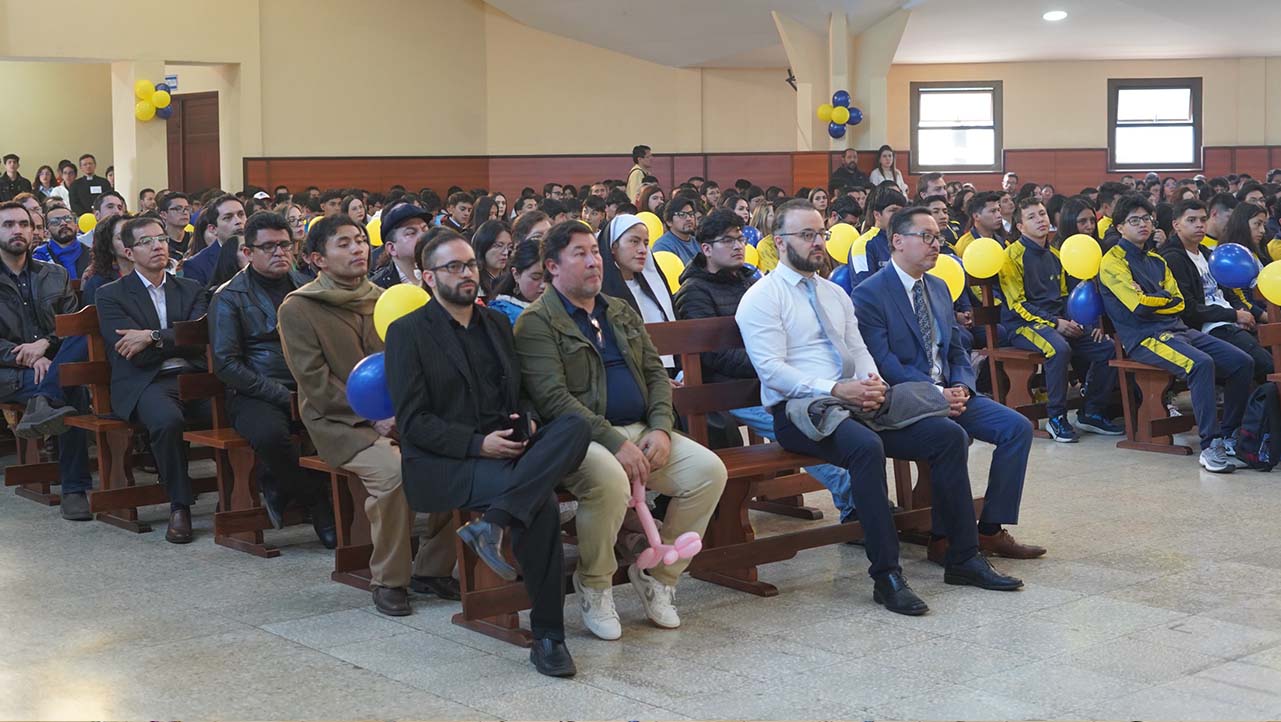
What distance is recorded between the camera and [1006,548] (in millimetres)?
5094

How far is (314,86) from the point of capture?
60.4 feet

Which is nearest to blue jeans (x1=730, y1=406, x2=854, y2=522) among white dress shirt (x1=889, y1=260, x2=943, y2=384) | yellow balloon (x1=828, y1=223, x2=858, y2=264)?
white dress shirt (x1=889, y1=260, x2=943, y2=384)

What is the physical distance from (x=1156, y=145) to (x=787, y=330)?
17.8 meters

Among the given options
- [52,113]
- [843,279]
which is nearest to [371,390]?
[843,279]

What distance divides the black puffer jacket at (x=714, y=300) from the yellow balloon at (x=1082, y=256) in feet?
7.97

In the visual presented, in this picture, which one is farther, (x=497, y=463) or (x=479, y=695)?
(x=497, y=463)

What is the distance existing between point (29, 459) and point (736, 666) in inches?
157

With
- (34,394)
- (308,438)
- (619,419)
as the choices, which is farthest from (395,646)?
(34,394)

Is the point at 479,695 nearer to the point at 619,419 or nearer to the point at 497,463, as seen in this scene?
the point at 497,463

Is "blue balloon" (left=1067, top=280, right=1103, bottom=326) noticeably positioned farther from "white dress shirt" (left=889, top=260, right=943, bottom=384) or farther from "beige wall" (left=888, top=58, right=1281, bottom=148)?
"beige wall" (left=888, top=58, right=1281, bottom=148)

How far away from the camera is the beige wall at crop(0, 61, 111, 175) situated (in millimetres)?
21092

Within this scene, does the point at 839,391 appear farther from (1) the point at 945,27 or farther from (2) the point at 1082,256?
(1) the point at 945,27

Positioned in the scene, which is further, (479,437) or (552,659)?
(479,437)

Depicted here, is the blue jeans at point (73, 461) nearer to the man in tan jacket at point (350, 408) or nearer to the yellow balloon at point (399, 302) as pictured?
the man in tan jacket at point (350, 408)
